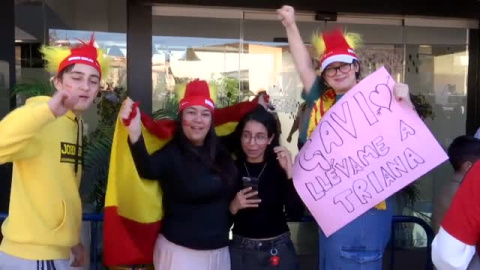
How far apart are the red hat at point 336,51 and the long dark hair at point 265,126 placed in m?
0.41

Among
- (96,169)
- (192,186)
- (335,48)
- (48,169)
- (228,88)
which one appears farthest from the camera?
(228,88)

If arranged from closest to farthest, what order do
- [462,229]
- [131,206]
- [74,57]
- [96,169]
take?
[462,229] → [74,57] → [131,206] → [96,169]

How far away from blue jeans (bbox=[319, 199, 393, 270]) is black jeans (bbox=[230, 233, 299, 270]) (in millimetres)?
234

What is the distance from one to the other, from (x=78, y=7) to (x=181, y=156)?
4.99 m

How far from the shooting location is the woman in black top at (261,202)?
289 cm

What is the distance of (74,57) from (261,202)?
1.14 m

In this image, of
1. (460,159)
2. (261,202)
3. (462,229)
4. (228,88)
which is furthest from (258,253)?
(228,88)

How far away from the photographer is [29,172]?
241 cm

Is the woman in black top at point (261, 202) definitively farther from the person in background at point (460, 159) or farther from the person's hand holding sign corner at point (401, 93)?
the person in background at point (460, 159)

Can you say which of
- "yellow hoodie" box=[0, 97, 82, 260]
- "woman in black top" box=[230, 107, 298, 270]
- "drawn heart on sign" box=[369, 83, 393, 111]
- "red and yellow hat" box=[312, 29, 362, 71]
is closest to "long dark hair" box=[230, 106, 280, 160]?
"woman in black top" box=[230, 107, 298, 270]

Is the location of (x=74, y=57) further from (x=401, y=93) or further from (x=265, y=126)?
(x=401, y=93)

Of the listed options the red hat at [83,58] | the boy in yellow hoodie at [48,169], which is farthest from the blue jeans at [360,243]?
the red hat at [83,58]

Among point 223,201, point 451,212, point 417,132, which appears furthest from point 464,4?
point 451,212

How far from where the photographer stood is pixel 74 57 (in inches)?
103
